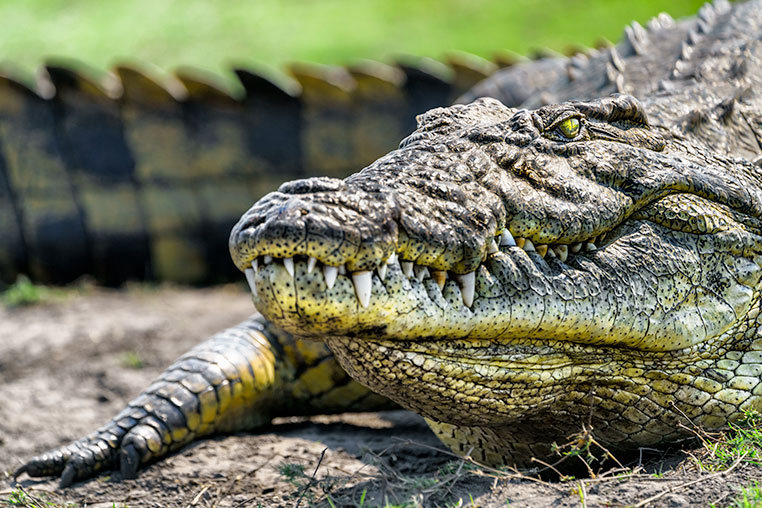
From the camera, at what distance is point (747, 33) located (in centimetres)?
425

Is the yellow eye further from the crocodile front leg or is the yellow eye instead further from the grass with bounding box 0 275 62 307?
the grass with bounding box 0 275 62 307

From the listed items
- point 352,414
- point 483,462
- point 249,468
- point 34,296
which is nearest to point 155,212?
point 34,296

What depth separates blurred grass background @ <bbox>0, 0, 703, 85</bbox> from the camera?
514 inches

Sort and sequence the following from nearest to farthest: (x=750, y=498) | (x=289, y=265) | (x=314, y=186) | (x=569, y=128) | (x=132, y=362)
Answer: (x=289, y=265)
(x=314, y=186)
(x=750, y=498)
(x=569, y=128)
(x=132, y=362)

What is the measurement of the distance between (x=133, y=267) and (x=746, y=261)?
4.71 metres

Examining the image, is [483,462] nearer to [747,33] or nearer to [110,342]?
[747,33]

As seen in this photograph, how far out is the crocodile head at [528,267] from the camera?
2148 millimetres

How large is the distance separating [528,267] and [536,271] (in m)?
0.03

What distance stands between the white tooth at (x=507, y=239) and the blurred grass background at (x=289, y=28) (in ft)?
33.2

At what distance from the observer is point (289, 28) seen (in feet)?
48.3

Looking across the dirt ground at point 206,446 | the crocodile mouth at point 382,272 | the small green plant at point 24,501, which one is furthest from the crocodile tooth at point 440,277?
the small green plant at point 24,501

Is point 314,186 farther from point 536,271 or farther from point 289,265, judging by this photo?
point 536,271

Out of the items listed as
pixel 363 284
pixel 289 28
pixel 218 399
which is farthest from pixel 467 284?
pixel 289 28

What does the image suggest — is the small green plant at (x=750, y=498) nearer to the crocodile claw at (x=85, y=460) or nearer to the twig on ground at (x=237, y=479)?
the twig on ground at (x=237, y=479)
